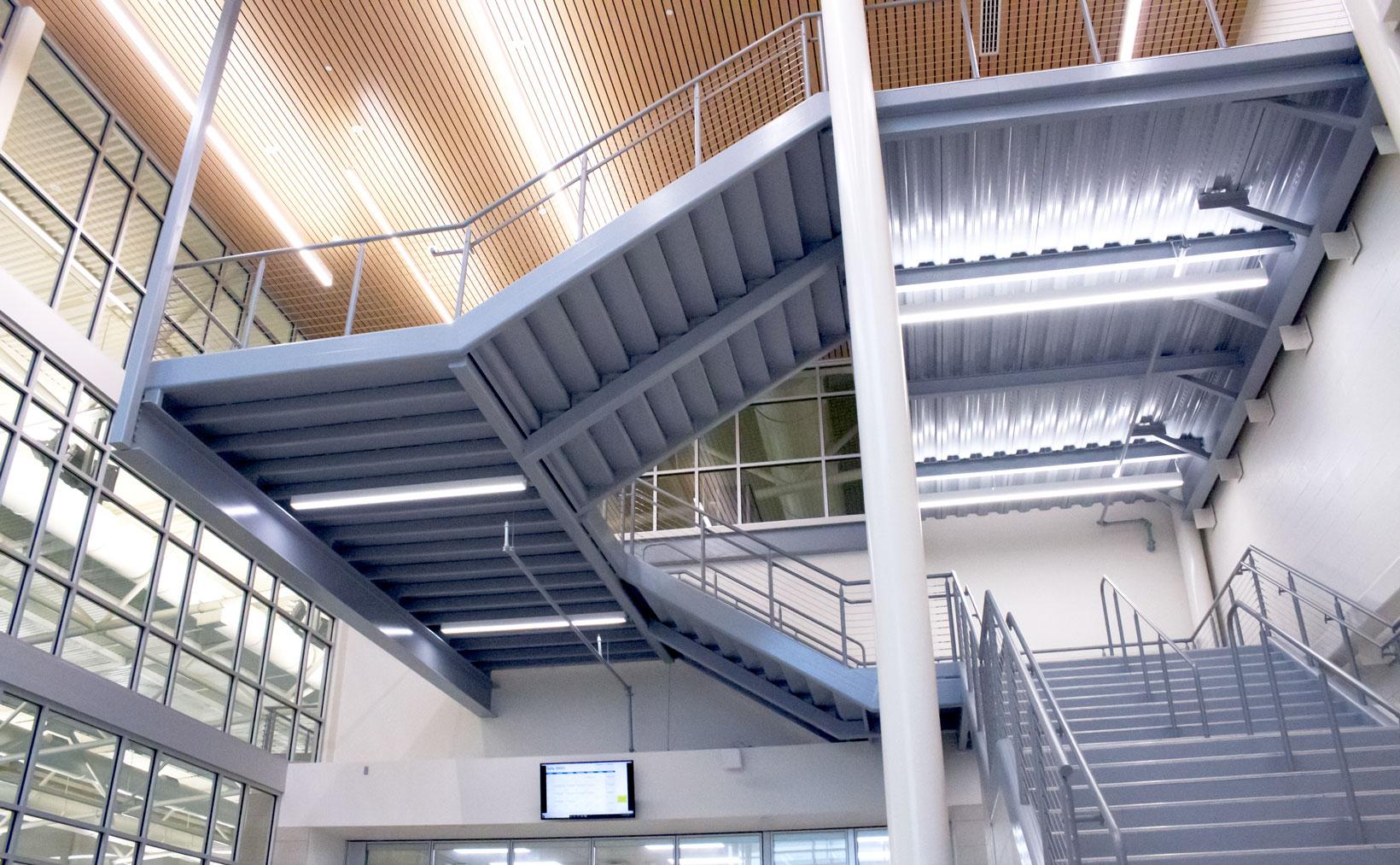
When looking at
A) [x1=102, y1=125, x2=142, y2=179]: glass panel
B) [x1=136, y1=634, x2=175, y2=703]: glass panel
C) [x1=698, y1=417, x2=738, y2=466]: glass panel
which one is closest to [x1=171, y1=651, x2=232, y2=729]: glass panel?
[x1=136, y1=634, x2=175, y2=703]: glass panel

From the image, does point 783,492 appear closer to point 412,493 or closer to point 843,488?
point 843,488

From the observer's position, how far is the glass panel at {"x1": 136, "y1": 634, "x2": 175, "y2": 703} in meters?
12.7

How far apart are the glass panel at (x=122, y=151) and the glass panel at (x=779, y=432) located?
908cm

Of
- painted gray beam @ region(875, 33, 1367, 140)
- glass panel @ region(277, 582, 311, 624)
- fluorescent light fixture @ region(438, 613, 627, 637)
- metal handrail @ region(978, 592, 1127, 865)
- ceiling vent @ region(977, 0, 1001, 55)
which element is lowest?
metal handrail @ region(978, 592, 1127, 865)

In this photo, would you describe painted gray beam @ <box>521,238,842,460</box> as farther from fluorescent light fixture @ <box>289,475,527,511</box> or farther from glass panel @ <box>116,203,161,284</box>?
glass panel @ <box>116,203,161,284</box>

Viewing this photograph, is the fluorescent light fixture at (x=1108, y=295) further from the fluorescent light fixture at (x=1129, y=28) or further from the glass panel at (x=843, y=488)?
the glass panel at (x=843, y=488)

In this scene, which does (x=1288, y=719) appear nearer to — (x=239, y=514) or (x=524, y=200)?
(x=239, y=514)

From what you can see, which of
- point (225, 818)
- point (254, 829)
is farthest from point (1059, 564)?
point (225, 818)

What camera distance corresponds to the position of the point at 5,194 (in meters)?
12.1

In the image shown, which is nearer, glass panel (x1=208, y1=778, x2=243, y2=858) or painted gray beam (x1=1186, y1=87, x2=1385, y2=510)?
painted gray beam (x1=1186, y1=87, x2=1385, y2=510)

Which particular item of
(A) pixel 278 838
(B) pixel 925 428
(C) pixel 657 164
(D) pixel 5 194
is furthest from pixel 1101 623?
(D) pixel 5 194

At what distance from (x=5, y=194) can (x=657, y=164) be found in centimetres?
757

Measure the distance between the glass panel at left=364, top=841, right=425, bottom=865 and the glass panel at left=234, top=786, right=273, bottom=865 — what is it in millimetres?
1311

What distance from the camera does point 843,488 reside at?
1595 cm
